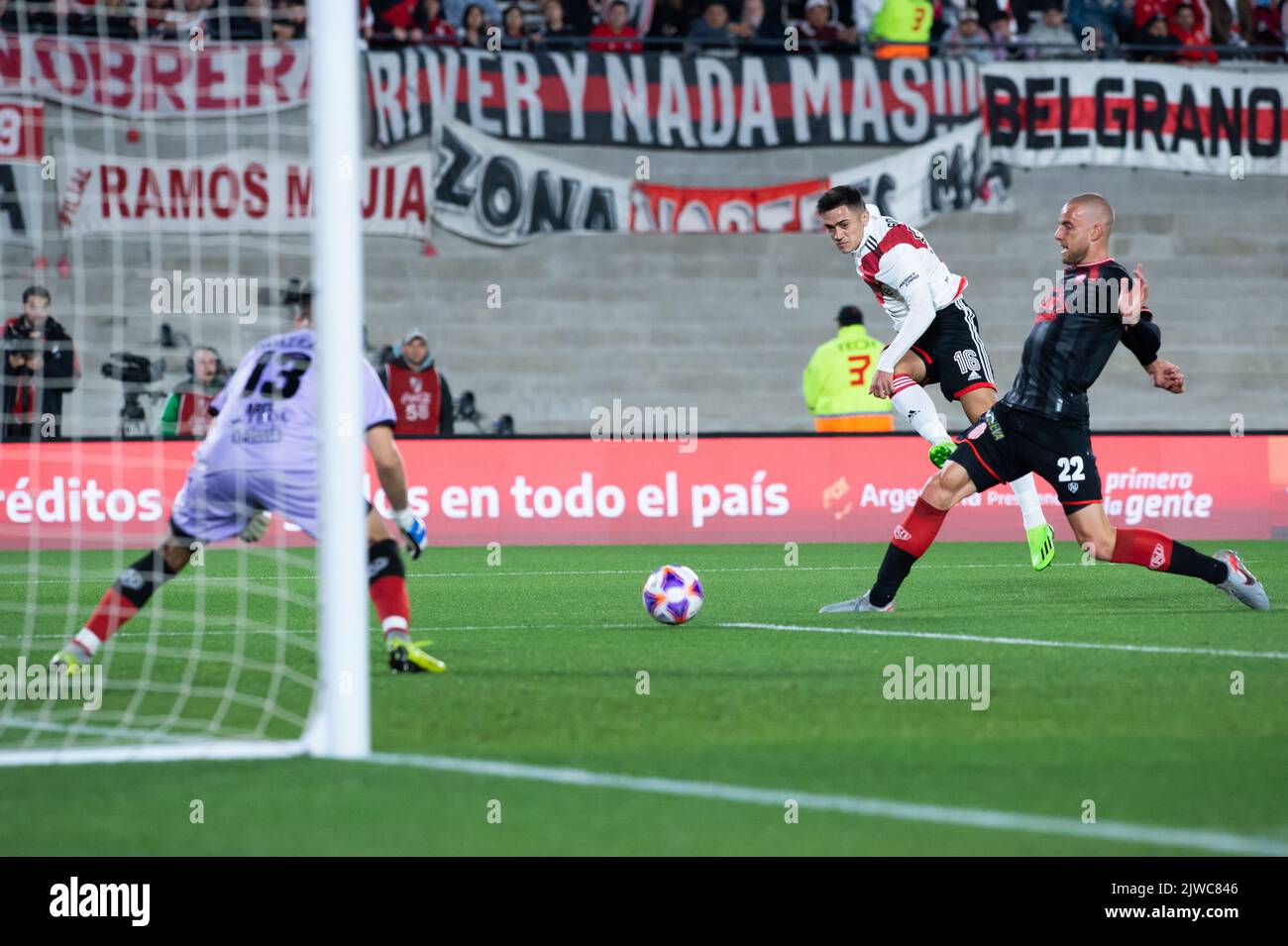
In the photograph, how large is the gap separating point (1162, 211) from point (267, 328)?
1062 centimetres

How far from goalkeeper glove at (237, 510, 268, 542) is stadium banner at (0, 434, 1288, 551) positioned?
7997 mm

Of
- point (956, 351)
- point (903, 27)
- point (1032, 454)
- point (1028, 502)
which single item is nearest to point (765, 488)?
point (956, 351)

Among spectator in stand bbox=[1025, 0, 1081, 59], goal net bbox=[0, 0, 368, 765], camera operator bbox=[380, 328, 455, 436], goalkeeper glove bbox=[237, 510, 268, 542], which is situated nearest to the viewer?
goal net bbox=[0, 0, 368, 765]

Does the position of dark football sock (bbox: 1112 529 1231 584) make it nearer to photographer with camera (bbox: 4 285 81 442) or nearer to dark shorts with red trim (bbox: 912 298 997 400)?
dark shorts with red trim (bbox: 912 298 997 400)

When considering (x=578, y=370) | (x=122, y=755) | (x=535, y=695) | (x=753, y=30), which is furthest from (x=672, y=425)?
(x=122, y=755)

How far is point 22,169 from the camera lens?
59.6 ft

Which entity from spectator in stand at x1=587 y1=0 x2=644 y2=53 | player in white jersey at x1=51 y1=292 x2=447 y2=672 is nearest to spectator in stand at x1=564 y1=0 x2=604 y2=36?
spectator in stand at x1=587 y1=0 x2=644 y2=53

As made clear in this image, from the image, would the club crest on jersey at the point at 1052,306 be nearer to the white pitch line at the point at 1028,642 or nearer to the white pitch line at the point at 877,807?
the white pitch line at the point at 1028,642

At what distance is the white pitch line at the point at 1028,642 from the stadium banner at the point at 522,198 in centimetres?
1148

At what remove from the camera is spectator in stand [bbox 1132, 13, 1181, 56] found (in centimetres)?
2100

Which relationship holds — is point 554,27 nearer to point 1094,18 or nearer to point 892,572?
point 1094,18

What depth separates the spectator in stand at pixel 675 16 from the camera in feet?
67.7

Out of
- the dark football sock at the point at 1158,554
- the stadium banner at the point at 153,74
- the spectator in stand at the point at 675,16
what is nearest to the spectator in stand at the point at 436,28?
the stadium banner at the point at 153,74

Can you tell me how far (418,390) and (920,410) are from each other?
7.86 metres
